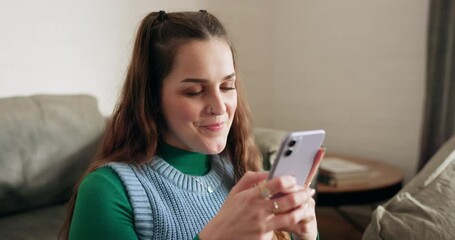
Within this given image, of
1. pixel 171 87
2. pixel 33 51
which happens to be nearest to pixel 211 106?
pixel 171 87

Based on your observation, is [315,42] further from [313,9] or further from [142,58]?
[142,58]

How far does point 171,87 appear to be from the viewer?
33.5 inches

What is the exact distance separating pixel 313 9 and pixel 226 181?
1659 mm

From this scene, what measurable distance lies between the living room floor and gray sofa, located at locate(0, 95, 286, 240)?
0.84 meters

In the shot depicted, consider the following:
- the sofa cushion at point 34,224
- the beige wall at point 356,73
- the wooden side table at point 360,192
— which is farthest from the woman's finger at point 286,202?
the beige wall at point 356,73

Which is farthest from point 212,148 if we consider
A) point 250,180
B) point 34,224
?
point 34,224

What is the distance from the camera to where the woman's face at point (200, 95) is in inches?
32.9

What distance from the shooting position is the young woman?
77 centimetres

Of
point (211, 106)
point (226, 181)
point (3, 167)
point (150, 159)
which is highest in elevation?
point (211, 106)

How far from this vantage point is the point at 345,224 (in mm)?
2387

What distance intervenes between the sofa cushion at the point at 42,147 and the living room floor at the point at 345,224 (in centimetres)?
128

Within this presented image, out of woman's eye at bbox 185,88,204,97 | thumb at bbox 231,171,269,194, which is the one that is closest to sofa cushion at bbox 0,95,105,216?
woman's eye at bbox 185,88,204,97

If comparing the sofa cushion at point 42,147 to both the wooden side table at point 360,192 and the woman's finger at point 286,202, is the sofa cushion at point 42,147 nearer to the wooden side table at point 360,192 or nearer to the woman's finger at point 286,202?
the wooden side table at point 360,192

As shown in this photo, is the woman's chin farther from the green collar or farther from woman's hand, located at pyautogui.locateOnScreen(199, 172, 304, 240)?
woman's hand, located at pyautogui.locateOnScreen(199, 172, 304, 240)
